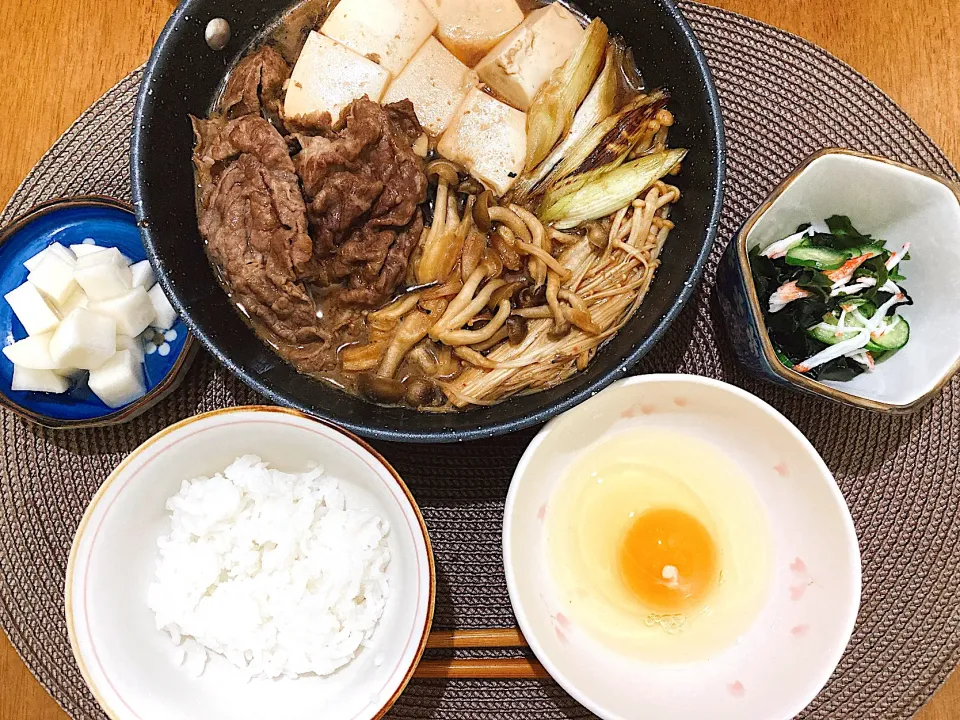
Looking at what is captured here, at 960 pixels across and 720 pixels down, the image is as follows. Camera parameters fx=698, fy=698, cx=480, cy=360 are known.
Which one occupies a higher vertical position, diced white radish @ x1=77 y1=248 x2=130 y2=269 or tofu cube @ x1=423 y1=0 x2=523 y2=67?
tofu cube @ x1=423 y1=0 x2=523 y2=67

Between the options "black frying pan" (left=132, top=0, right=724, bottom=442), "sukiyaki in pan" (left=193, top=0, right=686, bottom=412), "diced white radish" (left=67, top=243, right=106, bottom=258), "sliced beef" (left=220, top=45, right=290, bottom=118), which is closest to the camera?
"black frying pan" (left=132, top=0, right=724, bottom=442)

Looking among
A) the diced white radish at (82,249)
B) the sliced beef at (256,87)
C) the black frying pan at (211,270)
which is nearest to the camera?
the black frying pan at (211,270)

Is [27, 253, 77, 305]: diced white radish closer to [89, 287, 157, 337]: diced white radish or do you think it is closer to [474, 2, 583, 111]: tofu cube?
[89, 287, 157, 337]: diced white radish

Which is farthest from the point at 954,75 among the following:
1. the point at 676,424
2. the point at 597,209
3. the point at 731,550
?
the point at 731,550

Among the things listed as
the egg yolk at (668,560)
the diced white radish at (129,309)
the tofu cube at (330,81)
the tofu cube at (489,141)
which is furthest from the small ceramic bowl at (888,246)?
the diced white radish at (129,309)

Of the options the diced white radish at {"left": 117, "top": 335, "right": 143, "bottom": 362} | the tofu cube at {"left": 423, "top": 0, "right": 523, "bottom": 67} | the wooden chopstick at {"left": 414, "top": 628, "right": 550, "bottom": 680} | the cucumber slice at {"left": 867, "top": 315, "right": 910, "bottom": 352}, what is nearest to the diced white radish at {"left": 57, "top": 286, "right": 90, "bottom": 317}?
the diced white radish at {"left": 117, "top": 335, "right": 143, "bottom": 362}

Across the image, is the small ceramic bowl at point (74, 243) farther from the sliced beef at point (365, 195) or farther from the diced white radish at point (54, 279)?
the sliced beef at point (365, 195)

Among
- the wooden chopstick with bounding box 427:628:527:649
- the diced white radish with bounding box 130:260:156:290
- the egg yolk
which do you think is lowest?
the wooden chopstick with bounding box 427:628:527:649
